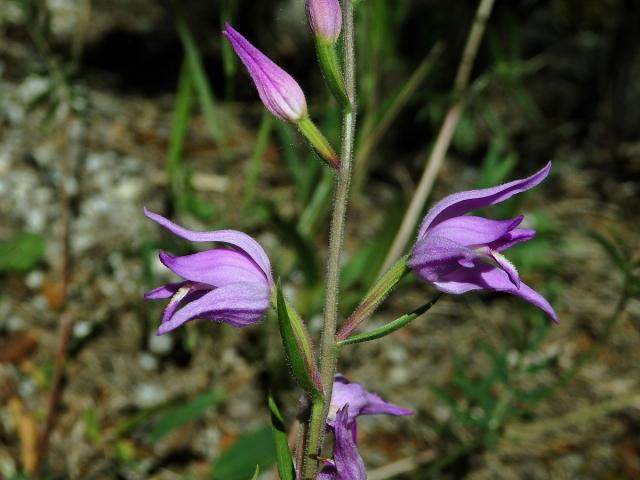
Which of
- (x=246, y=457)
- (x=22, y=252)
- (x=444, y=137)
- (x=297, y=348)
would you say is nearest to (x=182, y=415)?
(x=246, y=457)

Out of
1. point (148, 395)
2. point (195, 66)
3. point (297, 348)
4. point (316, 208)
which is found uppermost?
point (297, 348)

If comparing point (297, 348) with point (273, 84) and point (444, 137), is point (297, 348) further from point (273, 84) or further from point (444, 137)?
point (444, 137)

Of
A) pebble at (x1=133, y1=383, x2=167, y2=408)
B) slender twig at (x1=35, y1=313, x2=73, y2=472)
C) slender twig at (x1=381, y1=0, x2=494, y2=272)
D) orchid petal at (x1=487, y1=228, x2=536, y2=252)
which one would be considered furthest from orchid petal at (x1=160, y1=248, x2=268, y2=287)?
pebble at (x1=133, y1=383, x2=167, y2=408)

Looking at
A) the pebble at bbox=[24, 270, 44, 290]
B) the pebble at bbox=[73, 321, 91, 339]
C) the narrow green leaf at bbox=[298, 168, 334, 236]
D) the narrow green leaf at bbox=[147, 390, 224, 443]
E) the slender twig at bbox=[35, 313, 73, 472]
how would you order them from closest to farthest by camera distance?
1. the narrow green leaf at bbox=[147, 390, 224, 443]
2. the slender twig at bbox=[35, 313, 73, 472]
3. the pebble at bbox=[73, 321, 91, 339]
4. the pebble at bbox=[24, 270, 44, 290]
5. the narrow green leaf at bbox=[298, 168, 334, 236]

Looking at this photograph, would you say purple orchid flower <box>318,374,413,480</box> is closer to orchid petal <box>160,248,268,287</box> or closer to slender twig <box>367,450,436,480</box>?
orchid petal <box>160,248,268,287</box>

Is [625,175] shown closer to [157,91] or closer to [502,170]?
[502,170]
